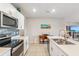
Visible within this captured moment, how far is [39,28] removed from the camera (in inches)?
301

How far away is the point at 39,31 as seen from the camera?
25.1ft

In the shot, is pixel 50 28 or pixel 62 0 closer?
pixel 62 0

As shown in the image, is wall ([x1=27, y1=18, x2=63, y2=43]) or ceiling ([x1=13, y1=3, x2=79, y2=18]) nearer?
ceiling ([x1=13, y1=3, x2=79, y2=18])

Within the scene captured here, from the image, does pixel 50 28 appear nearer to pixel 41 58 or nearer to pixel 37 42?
pixel 37 42

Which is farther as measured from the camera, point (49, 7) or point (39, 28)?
point (39, 28)

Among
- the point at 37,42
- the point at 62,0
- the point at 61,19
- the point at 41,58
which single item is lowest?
the point at 37,42

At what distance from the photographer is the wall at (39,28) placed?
7.58 m

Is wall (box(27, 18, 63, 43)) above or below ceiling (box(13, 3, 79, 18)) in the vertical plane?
below

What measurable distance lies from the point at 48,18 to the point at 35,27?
1.10 meters

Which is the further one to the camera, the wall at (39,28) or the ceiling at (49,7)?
the wall at (39,28)

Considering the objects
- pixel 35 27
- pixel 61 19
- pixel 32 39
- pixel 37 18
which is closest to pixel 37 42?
pixel 32 39

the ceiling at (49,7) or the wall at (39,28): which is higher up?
the ceiling at (49,7)

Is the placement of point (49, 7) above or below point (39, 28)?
above

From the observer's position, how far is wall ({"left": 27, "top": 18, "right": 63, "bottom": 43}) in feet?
24.9
